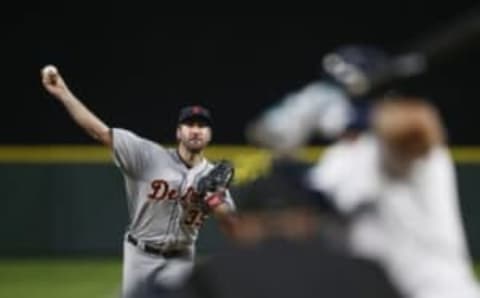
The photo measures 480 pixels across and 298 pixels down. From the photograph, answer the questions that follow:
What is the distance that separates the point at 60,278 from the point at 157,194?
4985mm

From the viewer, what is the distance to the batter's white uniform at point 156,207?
6.95 meters

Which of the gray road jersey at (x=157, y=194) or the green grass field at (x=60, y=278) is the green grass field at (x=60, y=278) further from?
the gray road jersey at (x=157, y=194)

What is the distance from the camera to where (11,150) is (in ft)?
45.2

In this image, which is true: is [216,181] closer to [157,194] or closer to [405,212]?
[157,194]

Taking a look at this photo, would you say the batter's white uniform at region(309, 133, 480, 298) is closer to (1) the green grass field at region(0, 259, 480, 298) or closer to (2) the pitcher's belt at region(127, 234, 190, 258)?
(2) the pitcher's belt at region(127, 234, 190, 258)

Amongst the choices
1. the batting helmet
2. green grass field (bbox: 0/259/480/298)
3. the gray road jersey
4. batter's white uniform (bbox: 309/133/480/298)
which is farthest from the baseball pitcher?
the batting helmet

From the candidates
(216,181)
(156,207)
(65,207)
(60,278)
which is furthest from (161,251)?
(65,207)

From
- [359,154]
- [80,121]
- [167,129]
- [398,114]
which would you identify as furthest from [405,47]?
[167,129]

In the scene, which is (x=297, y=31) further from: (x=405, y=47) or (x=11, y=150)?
(x=405, y=47)

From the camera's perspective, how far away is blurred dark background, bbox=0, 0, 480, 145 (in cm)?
1539

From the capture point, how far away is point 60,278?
11797 millimetres

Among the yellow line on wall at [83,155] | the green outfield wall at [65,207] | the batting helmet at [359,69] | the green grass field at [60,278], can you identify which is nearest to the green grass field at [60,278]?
the green grass field at [60,278]

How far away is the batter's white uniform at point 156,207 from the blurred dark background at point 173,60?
8.19 m

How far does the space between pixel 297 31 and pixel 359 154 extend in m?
12.7
